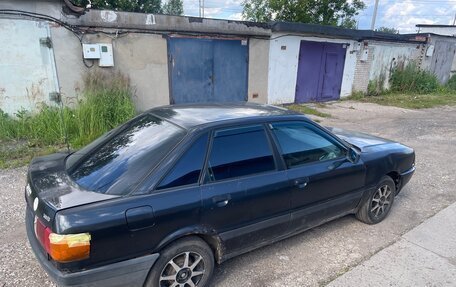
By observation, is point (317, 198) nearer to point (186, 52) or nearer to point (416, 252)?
point (416, 252)

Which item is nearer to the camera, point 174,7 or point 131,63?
point 131,63

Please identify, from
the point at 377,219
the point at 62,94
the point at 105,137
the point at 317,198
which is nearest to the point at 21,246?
the point at 105,137

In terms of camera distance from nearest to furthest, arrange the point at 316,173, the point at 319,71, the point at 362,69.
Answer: the point at 316,173, the point at 319,71, the point at 362,69

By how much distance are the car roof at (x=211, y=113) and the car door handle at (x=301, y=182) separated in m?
0.66

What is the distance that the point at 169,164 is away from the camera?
2.22 metres

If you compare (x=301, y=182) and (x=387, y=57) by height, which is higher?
(x=387, y=57)

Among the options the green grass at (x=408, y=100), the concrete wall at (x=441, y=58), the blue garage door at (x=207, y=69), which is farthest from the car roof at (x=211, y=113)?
the concrete wall at (x=441, y=58)

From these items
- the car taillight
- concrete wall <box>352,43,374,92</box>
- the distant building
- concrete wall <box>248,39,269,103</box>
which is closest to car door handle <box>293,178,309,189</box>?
the car taillight

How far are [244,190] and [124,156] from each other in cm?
101

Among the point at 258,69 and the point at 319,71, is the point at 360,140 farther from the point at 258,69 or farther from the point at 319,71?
the point at 319,71

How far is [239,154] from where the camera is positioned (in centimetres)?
254

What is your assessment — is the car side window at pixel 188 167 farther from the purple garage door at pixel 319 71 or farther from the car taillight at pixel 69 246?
the purple garage door at pixel 319 71

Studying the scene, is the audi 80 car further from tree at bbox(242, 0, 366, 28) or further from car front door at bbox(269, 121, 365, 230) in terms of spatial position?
tree at bbox(242, 0, 366, 28)

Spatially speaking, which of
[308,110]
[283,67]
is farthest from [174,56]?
[308,110]
